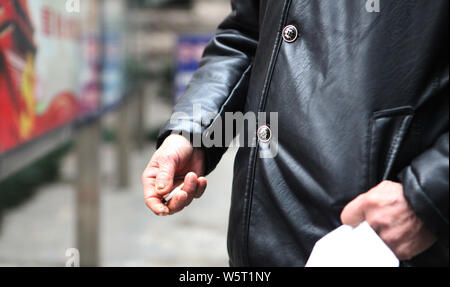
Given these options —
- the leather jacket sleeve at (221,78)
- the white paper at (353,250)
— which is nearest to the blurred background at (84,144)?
the leather jacket sleeve at (221,78)

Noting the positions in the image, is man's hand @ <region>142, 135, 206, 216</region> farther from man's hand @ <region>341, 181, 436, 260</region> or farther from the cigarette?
man's hand @ <region>341, 181, 436, 260</region>

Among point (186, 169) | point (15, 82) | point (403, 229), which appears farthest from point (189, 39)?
point (403, 229)

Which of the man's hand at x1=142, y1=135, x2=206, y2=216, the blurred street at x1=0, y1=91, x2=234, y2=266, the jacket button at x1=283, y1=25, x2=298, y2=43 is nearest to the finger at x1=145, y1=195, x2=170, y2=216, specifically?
the man's hand at x1=142, y1=135, x2=206, y2=216

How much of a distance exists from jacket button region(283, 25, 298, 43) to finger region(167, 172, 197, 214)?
34 cm

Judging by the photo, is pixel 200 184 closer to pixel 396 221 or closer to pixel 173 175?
pixel 173 175

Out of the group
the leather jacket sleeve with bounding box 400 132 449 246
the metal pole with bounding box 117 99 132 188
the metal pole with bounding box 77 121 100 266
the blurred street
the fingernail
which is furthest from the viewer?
the metal pole with bounding box 117 99 132 188

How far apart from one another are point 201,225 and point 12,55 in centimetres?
358

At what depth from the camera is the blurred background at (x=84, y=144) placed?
238 cm

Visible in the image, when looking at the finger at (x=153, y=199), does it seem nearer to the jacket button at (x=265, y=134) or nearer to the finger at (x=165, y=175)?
the finger at (x=165, y=175)

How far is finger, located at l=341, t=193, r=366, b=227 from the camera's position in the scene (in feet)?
3.43

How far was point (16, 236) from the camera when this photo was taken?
4.93 meters

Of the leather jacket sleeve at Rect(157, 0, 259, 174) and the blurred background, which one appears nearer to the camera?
the leather jacket sleeve at Rect(157, 0, 259, 174)

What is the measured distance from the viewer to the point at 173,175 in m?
1.31

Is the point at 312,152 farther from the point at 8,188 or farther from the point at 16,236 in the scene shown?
the point at 8,188
